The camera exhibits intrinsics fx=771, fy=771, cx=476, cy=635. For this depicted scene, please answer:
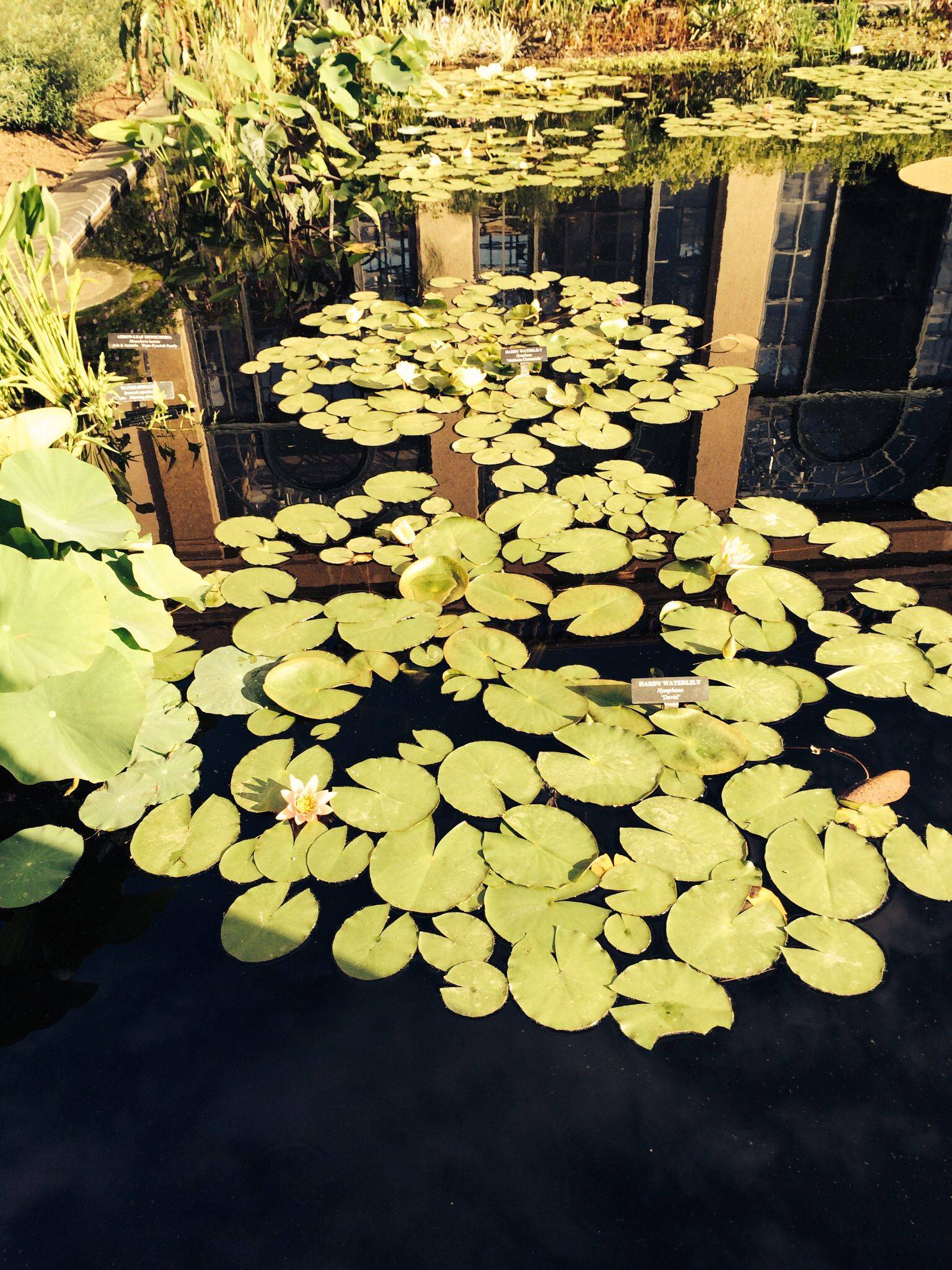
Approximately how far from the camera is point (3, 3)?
662 cm

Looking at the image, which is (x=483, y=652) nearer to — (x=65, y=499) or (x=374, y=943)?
(x=374, y=943)

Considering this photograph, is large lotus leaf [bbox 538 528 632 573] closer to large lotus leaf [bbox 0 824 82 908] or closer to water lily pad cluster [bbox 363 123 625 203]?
large lotus leaf [bbox 0 824 82 908]

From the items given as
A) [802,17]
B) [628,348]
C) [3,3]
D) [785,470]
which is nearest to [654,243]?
[628,348]

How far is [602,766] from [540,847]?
266mm

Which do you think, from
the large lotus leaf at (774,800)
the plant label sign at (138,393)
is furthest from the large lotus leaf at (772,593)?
the plant label sign at (138,393)

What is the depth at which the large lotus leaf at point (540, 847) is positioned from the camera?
1550 millimetres

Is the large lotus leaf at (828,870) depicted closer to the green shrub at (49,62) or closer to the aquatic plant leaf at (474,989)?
the aquatic plant leaf at (474,989)

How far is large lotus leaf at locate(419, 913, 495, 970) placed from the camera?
1443mm

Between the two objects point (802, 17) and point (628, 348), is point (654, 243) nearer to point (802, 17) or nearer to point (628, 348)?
point (628, 348)

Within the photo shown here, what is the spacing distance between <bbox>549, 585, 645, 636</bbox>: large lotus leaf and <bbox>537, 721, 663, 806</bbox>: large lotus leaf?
37cm

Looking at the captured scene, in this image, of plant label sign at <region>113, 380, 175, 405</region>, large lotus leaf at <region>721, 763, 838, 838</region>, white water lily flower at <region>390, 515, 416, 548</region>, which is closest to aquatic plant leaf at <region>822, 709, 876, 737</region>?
large lotus leaf at <region>721, 763, 838, 838</region>

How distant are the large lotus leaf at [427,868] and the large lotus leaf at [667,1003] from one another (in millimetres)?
346

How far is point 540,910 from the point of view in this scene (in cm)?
150

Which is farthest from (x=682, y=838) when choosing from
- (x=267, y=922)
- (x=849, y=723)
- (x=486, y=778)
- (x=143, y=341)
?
(x=143, y=341)
